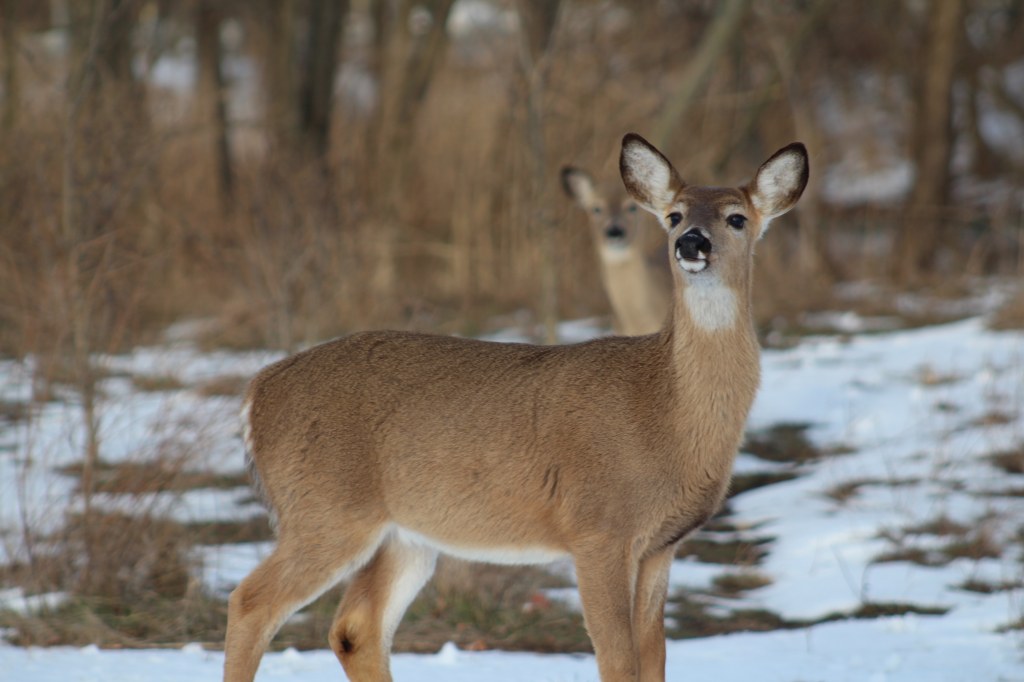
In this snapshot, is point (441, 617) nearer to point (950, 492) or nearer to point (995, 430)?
point (950, 492)

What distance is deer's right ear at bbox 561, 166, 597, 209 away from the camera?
31.1 ft

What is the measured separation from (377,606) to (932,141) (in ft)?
40.6

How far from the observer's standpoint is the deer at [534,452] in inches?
175

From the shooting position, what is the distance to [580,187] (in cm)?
963

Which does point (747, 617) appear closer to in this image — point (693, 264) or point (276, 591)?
point (693, 264)

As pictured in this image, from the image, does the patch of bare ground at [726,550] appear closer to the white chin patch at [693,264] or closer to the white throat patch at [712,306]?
the white throat patch at [712,306]

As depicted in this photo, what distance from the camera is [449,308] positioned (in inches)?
504

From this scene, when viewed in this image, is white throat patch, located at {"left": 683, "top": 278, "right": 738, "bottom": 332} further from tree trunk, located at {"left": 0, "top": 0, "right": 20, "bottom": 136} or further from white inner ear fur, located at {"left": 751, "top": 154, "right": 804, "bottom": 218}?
tree trunk, located at {"left": 0, "top": 0, "right": 20, "bottom": 136}

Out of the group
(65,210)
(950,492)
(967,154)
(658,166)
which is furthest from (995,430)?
(967,154)

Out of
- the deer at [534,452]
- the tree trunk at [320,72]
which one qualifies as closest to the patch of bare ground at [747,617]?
the deer at [534,452]

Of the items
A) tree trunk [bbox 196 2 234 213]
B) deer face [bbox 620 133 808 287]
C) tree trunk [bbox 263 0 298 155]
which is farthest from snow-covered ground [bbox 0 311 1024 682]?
tree trunk [bbox 196 2 234 213]

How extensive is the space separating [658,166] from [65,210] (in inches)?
121

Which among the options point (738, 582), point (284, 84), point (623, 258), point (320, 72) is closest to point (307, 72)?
point (320, 72)

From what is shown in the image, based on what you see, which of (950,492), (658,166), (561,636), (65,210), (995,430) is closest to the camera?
(658,166)
